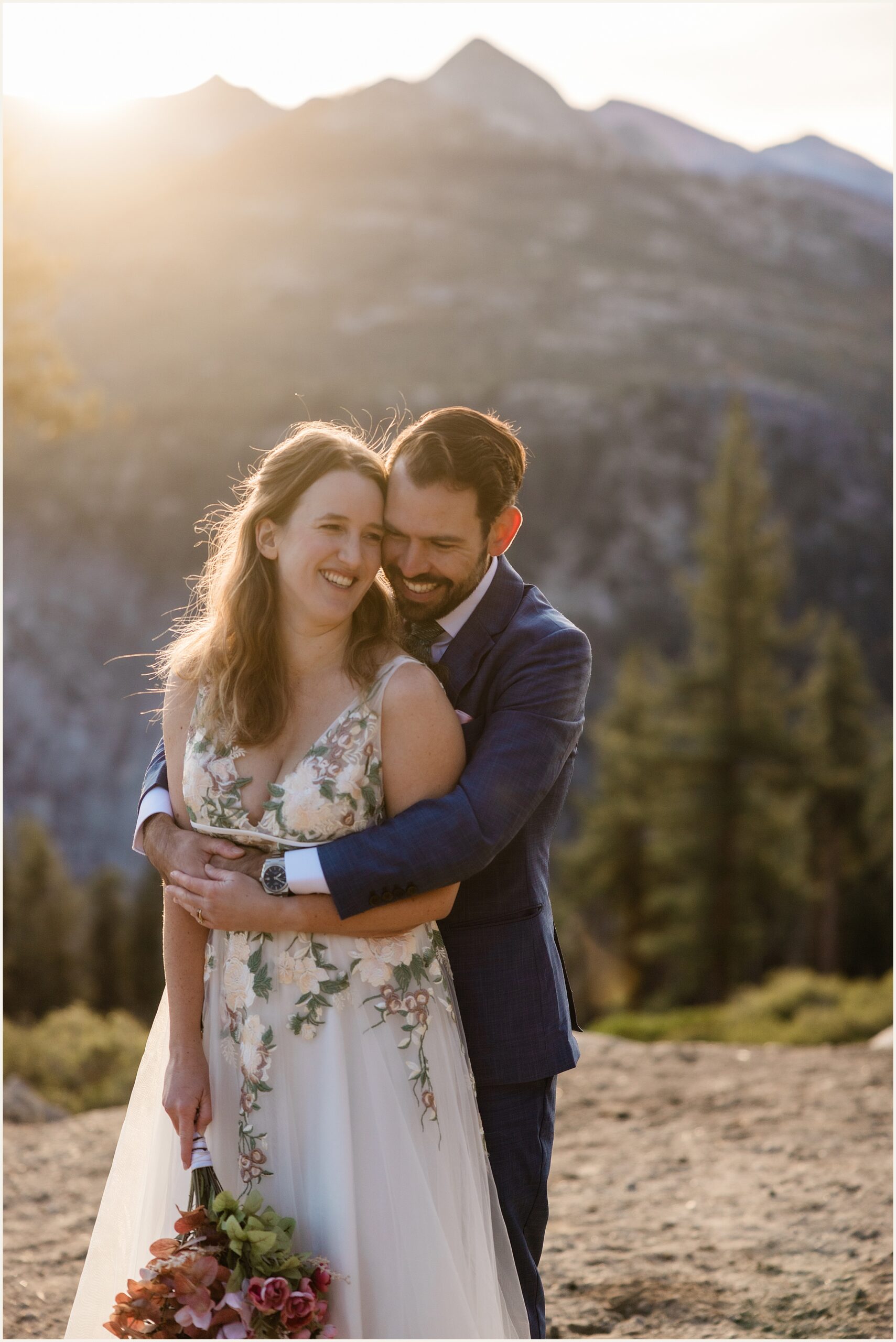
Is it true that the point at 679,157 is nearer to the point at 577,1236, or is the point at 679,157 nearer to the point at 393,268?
the point at 393,268

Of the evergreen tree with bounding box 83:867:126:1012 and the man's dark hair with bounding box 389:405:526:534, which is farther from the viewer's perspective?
the evergreen tree with bounding box 83:867:126:1012

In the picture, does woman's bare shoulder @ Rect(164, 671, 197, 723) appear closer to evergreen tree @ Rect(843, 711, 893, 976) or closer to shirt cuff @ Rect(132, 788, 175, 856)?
shirt cuff @ Rect(132, 788, 175, 856)

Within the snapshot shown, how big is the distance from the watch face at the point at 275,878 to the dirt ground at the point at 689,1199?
269 centimetres

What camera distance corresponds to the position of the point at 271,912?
2361 mm

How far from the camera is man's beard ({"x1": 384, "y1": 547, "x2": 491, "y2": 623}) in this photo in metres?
2.72

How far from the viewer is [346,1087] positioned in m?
2.42

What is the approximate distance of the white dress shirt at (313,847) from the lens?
234 cm

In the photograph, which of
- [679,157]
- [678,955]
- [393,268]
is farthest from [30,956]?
[679,157]

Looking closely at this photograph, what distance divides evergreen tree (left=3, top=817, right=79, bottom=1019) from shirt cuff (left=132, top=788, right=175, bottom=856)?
22.8m

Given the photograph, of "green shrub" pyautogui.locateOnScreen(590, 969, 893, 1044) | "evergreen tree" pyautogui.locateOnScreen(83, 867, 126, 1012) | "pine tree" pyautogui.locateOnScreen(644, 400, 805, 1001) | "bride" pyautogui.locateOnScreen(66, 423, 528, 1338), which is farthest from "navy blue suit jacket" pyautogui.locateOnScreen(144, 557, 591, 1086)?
"evergreen tree" pyautogui.locateOnScreen(83, 867, 126, 1012)

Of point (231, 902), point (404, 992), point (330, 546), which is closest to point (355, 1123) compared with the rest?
point (404, 992)

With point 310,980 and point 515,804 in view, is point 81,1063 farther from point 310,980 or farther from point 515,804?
point 515,804

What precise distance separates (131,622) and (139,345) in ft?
69.7

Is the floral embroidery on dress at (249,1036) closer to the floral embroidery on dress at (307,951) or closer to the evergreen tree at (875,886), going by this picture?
the floral embroidery on dress at (307,951)
